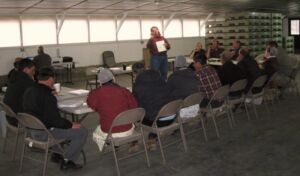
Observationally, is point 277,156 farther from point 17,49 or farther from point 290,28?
point 290,28

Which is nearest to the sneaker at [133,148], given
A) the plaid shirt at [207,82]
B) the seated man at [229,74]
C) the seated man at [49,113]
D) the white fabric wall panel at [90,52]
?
the seated man at [49,113]

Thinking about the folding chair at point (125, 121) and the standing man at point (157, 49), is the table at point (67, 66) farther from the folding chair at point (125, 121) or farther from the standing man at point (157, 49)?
the folding chair at point (125, 121)

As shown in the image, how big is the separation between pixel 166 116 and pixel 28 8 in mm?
6620

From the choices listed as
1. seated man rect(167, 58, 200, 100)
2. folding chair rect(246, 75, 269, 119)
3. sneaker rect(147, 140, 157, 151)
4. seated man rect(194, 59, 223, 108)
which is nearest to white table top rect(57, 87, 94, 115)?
sneaker rect(147, 140, 157, 151)

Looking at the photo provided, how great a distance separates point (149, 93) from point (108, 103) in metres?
0.61

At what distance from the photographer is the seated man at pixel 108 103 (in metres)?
3.53

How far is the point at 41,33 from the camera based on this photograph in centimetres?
1080

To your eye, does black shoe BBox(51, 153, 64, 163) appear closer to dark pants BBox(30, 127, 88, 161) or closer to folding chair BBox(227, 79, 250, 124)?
dark pants BBox(30, 127, 88, 161)

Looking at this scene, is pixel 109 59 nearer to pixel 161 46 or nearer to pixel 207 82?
pixel 161 46

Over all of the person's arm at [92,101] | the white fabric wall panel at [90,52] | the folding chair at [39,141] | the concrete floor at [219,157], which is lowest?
the concrete floor at [219,157]

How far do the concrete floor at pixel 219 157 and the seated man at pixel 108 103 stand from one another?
487 millimetres

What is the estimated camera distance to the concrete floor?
370 centimetres

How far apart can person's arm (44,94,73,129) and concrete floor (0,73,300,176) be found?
0.62m

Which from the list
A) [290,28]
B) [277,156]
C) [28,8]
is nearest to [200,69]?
[277,156]
